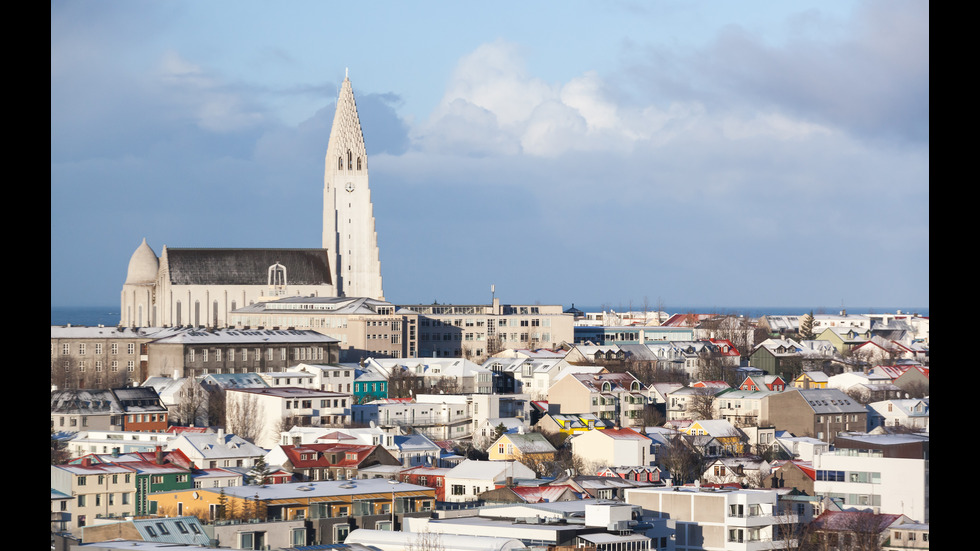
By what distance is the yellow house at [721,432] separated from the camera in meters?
40.3

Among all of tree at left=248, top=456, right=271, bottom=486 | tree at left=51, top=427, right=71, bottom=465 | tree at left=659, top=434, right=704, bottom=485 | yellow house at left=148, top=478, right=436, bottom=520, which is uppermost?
yellow house at left=148, top=478, right=436, bottom=520

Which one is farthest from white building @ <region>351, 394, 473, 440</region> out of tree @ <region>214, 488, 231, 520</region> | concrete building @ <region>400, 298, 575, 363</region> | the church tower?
the church tower

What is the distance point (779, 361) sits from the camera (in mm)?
67562

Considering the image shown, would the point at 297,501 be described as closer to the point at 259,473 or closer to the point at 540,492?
the point at 540,492

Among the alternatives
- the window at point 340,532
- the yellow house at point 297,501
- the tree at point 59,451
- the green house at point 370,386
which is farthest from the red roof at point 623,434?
the green house at point 370,386

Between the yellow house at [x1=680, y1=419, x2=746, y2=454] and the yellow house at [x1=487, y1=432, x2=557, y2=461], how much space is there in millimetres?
4768

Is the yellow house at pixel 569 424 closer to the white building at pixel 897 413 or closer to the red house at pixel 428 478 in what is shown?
the white building at pixel 897 413

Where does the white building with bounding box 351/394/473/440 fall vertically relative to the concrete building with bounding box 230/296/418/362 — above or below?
below

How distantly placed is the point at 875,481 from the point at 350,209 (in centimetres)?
7010

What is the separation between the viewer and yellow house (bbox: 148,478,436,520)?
24562mm

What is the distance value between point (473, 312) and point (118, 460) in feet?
179

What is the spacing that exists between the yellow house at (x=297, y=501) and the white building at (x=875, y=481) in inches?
309

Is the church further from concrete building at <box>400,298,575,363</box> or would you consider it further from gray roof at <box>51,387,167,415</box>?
gray roof at <box>51,387,167,415</box>
